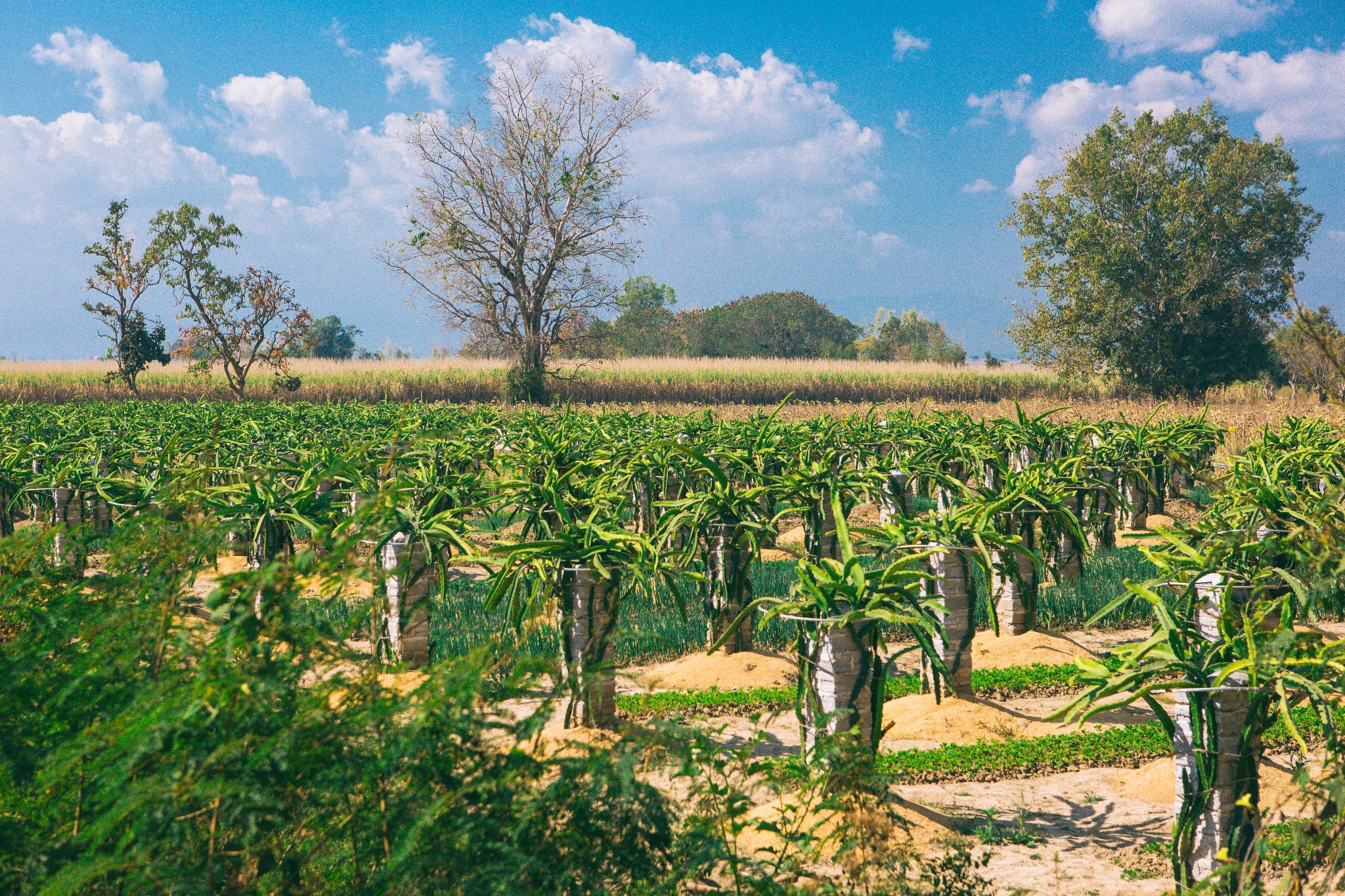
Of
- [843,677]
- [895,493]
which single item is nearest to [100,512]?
[895,493]

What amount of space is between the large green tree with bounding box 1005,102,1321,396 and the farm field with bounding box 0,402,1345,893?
881 inches

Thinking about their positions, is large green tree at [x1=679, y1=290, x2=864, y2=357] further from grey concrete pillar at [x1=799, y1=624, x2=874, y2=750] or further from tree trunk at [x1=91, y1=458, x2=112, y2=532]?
grey concrete pillar at [x1=799, y1=624, x2=874, y2=750]

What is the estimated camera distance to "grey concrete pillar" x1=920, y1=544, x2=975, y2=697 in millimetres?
5402

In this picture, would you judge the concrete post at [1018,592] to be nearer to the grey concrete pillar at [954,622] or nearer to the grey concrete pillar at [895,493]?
the grey concrete pillar at [895,493]

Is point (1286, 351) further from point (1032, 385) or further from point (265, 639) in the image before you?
point (265, 639)

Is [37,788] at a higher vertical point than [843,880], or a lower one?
higher

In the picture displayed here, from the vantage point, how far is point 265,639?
6.23ft

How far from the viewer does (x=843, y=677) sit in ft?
12.2

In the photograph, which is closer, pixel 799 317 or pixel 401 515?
pixel 401 515

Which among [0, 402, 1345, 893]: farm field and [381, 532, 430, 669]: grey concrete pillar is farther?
[381, 532, 430, 669]: grey concrete pillar

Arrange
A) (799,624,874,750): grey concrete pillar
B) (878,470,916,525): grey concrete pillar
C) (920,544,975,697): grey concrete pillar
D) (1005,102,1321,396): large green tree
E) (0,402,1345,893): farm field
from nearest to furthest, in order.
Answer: (0,402,1345,893): farm field, (799,624,874,750): grey concrete pillar, (920,544,975,697): grey concrete pillar, (878,470,916,525): grey concrete pillar, (1005,102,1321,396): large green tree

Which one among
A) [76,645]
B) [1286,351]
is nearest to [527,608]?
[76,645]

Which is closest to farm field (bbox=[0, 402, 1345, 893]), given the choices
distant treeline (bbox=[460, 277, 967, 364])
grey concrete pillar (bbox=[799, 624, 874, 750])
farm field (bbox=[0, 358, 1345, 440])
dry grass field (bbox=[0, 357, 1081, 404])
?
grey concrete pillar (bbox=[799, 624, 874, 750])

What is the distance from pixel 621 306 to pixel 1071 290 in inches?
668
